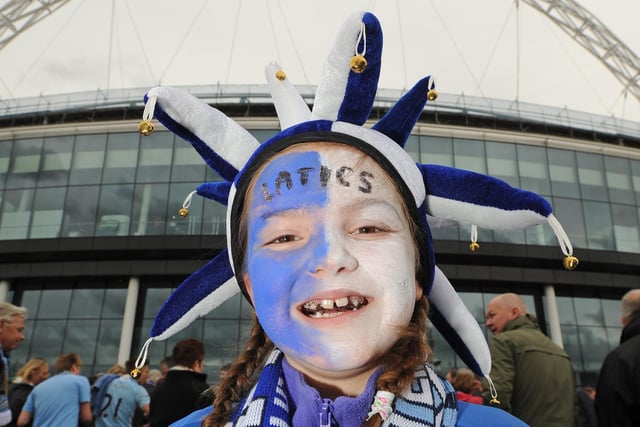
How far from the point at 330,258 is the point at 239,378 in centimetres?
57

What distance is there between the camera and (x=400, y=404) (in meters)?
1.42

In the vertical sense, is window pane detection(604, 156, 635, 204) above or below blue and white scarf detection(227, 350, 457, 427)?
above

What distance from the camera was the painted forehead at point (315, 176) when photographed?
5.15 ft

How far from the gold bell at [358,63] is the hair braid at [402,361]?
0.78m

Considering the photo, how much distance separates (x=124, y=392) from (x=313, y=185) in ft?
16.8

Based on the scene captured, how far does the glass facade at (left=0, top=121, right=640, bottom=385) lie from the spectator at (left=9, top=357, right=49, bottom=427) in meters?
13.9

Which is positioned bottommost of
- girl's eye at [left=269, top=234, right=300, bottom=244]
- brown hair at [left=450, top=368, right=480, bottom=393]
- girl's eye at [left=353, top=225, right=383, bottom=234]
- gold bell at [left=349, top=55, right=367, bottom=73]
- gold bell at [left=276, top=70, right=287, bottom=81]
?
brown hair at [left=450, top=368, right=480, bottom=393]

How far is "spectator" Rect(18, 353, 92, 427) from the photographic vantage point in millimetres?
4969

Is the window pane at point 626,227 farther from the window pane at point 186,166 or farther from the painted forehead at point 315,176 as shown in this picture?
the painted forehead at point 315,176

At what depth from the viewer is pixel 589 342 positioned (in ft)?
68.8

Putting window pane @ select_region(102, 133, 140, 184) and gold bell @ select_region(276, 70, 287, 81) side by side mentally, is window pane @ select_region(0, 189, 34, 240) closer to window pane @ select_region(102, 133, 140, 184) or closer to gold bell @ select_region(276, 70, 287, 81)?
window pane @ select_region(102, 133, 140, 184)

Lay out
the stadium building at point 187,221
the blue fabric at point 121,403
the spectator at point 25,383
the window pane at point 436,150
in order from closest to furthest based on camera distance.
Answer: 1. the spectator at point 25,383
2. the blue fabric at point 121,403
3. the stadium building at point 187,221
4. the window pane at point 436,150

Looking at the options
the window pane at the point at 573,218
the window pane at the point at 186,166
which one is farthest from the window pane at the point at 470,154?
the window pane at the point at 186,166

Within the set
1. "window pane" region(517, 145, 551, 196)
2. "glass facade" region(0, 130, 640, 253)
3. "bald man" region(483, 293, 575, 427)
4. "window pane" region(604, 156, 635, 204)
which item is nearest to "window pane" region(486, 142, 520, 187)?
"glass facade" region(0, 130, 640, 253)
